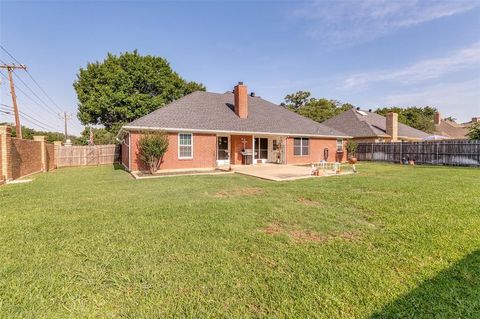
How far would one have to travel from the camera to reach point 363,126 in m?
27.2

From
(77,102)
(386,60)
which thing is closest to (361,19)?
(386,60)

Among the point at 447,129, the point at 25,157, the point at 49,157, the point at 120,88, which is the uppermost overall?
the point at 120,88

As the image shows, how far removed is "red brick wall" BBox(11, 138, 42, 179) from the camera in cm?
1138

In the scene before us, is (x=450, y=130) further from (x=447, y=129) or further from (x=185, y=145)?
(x=185, y=145)

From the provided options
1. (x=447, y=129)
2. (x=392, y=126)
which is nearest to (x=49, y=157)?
(x=392, y=126)

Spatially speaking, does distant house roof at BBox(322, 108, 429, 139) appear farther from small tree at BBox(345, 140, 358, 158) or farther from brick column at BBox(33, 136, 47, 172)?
brick column at BBox(33, 136, 47, 172)

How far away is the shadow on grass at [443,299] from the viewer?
2258 millimetres

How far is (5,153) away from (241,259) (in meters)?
12.4

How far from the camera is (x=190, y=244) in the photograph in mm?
3812

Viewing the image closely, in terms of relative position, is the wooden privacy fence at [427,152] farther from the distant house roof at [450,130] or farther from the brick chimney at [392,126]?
the distant house roof at [450,130]

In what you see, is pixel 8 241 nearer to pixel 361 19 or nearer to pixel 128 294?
pixel 128 294

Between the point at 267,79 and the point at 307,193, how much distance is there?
60.2 feet

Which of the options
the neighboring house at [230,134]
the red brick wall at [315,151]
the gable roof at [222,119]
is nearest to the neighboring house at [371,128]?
the red brick wall at [315,151]

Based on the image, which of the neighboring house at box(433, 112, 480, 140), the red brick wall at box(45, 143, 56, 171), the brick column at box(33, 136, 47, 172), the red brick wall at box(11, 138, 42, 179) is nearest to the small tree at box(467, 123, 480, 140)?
the red brick wall at box(11, 138, 42, 179)
